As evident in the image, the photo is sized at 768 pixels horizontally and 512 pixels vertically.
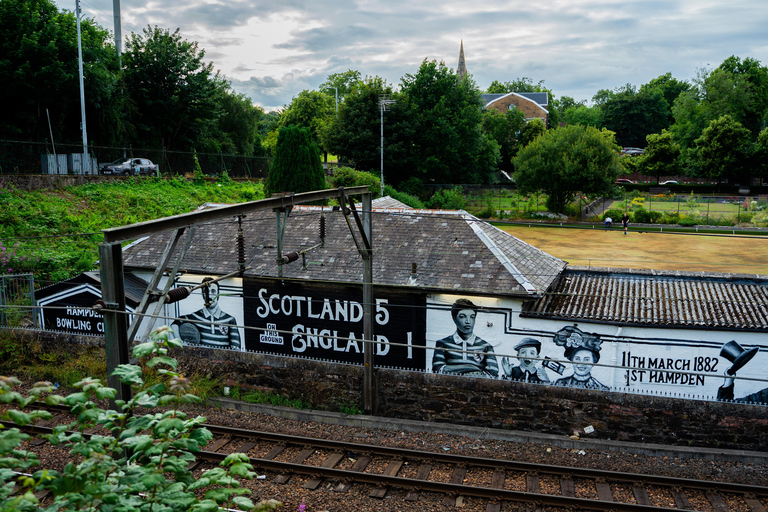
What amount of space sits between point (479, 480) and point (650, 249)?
28.2 m

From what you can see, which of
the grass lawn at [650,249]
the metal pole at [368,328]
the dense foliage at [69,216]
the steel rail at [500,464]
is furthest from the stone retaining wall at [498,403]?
the grass lawn at [650,249]

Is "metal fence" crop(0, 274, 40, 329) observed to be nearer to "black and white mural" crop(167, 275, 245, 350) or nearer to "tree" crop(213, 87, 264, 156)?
"black and white mural" crop(167, 275, 245, 350)

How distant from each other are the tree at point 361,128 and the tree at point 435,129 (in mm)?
1257

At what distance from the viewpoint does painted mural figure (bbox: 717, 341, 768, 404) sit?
12.4 metres

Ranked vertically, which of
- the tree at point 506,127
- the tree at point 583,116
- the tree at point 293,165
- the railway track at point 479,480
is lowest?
the railway track at point 479,480

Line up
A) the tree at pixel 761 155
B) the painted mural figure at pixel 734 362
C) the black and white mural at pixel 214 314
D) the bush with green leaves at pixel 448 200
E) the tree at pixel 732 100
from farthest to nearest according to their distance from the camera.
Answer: the tree at pixel 732 100
the tree at pixel 761 155
the bush with green leaves at pixel 448 200
the black and white mural at pixel 214 314
the painted mural figure at pixel 734 362

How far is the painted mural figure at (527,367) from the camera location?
13.7 m

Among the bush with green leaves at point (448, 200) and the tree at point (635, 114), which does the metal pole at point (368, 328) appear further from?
the tree at point (635, 114)

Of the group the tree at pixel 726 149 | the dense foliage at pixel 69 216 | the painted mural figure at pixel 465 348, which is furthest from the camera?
the tree at pixel 726 149

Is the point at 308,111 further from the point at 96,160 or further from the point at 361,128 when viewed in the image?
the point at 96,160

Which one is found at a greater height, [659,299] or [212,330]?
[659,299]

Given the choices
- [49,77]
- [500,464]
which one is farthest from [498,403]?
[49,77]

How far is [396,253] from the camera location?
1602 centimetres

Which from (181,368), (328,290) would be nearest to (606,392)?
(328,290)
